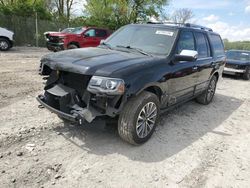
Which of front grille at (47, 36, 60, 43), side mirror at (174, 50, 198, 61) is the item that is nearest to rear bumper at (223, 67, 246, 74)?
front grille at (47, 36, 60, 43)

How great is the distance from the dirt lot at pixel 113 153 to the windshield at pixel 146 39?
1.49 meters

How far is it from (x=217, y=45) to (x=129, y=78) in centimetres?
438

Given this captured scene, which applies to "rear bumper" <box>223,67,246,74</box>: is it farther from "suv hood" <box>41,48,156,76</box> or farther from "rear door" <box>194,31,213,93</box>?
"suv hood" <box>41,48,156,76</box>

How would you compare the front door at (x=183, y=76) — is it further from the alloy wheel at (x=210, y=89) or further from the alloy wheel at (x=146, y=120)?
the alloy wheel at (x=210, y=89)

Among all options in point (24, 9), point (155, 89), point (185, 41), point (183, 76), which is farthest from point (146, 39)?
point (24, 9)

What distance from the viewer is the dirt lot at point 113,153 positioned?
3.35 meters

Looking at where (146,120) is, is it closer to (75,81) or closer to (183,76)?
(75,81)

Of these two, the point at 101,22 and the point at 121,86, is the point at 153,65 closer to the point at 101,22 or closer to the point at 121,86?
the point at 121,86

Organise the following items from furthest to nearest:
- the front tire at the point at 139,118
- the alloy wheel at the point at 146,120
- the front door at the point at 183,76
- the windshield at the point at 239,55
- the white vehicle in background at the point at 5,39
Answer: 1. the white vehicle in background at the point at 5,39
2. the windshield at the point at 239,55
3. the front door at the point at 183,76
4. the alloy wheel at the point at 146,120
5. the front tire at the point at 139,118

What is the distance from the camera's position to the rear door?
5910 millimetres

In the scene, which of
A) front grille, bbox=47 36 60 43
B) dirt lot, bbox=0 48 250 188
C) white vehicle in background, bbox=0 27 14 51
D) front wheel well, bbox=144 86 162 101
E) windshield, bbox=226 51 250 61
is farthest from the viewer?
white vehicle in background, bbox=0 27 14 51

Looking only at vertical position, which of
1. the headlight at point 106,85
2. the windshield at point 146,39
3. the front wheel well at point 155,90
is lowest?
the front wheel well at point 155,90

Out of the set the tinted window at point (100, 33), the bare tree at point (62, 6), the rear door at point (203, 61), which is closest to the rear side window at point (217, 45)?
the rear door at point (203, 61)

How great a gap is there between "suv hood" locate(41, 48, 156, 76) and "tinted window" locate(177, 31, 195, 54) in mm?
825
